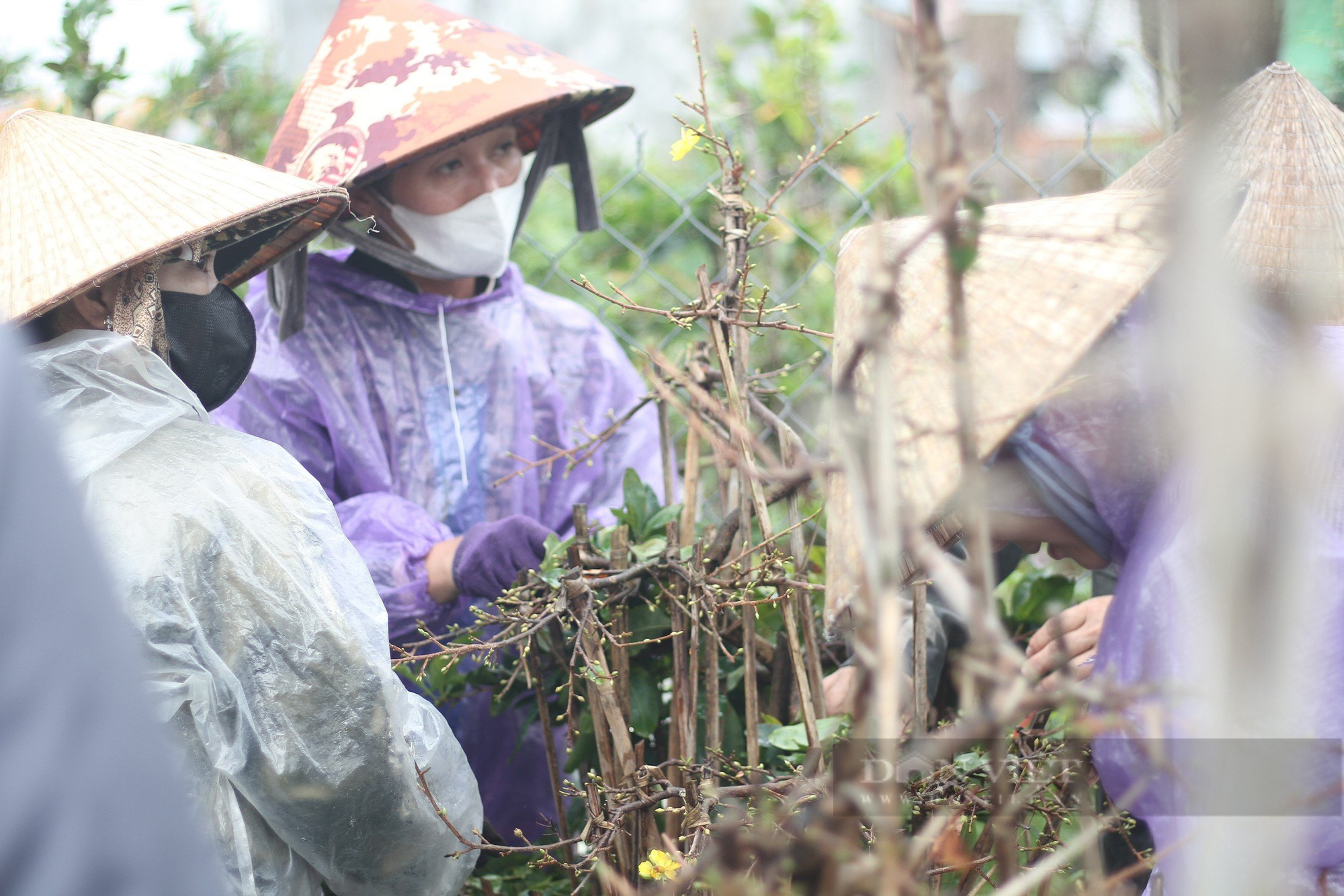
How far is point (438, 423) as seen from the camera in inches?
72.0

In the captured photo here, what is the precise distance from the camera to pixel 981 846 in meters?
1.14

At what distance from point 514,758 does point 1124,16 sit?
1.49 metres

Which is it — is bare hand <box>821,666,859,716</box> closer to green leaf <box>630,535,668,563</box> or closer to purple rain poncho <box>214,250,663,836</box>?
green leaf <box>630,535,668,563</box>

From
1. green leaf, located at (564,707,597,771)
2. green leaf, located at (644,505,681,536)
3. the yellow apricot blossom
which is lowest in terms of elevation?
green leaf, located at (564,707,597,771)

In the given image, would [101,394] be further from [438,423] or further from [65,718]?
[438,423]

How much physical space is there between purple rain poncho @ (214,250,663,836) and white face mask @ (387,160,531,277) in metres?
0.08

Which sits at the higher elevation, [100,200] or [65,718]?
[100,200]

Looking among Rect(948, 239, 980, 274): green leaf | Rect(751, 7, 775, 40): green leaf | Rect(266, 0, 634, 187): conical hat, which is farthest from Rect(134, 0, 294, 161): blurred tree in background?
Rect(948, 239, 980, 274): green leaf

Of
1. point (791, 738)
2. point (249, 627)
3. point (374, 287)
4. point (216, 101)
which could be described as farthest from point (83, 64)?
point (791, 738)

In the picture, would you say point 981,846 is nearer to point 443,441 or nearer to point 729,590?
point 729,590

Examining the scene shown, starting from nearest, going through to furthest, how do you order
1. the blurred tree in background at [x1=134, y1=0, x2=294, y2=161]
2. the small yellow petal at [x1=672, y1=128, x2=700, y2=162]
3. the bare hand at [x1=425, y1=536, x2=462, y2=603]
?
the small yellow petal at [x1=672, y1=128, x2=700, y2=162] < the bare hand at [x1=425, y1=536, x2=462, y2=603] < the blurred tree in background at [x1=134, y1=0, x2=294, y2=161]

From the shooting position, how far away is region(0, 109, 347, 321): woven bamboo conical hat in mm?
1039

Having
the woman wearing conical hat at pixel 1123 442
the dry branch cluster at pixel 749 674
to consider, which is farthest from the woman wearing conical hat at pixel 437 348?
the woman wearing conical hat at pixel 1123 442

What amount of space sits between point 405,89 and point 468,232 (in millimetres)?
247
